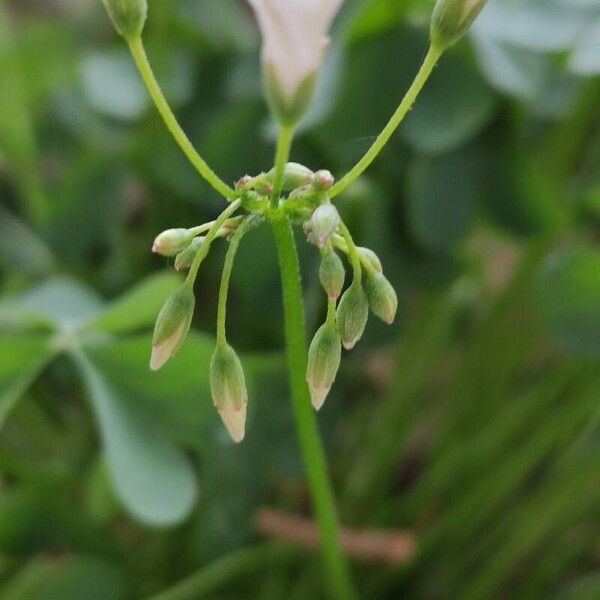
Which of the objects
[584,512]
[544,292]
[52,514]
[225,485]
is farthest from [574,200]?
[52,514]

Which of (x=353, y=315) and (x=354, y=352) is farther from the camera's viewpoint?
(x=354, y=352)

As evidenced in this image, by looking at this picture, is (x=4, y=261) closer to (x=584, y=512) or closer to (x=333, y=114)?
(x=333, y=114)

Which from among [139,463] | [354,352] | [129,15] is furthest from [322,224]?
[354,352]

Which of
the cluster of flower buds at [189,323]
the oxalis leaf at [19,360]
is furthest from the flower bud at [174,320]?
the oxalis leaf at [19,360]

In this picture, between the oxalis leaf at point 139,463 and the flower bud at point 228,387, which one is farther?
the oxalis leaf at point 139,463

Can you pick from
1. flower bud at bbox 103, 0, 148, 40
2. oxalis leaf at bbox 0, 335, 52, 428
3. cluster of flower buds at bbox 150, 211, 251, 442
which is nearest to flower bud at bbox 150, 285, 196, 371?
cluster of flower buds at bbox 150, 211, 251, 442

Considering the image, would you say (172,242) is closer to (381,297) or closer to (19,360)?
(381,297)

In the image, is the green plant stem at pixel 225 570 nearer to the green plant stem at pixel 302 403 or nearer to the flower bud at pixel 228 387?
the green plant stem at pixel 302 403
